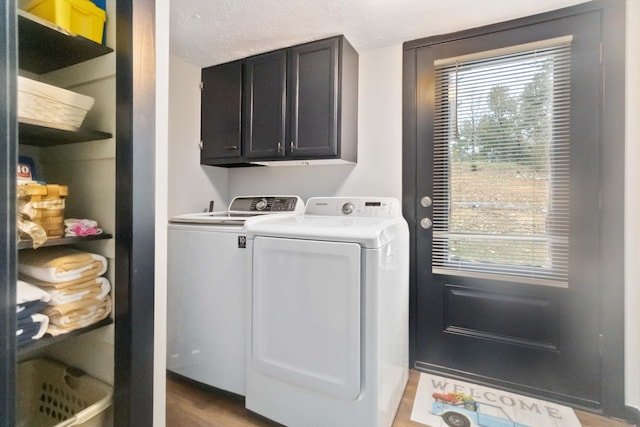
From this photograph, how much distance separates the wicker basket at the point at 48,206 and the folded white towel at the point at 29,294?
0.17 meters

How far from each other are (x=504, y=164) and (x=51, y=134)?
2.17 meters

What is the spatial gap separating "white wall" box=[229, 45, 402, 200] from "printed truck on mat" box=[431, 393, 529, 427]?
123 cm

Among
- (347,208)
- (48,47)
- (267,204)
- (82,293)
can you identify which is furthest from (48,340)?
(347,208)

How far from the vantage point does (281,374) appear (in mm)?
1396

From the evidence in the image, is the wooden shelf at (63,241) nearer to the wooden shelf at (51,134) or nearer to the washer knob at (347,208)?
the wooden shelf at (51,134)

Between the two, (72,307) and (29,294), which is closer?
(29,294)

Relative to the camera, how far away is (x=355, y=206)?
1991 mm

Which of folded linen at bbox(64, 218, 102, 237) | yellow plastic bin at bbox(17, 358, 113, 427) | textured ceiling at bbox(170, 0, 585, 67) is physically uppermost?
textured ceiling at bbox(170, 0, 585, 67)

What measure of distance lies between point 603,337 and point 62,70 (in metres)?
2.88

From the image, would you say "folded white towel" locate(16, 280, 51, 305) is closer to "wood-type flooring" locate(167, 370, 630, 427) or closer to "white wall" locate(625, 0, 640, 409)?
"wood-type flooring" locate(167, 370, 630, 427)

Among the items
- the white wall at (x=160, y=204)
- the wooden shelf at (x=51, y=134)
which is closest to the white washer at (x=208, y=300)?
the white wall at (x=160, y=204)

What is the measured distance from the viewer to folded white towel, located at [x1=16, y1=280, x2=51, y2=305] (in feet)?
3.01

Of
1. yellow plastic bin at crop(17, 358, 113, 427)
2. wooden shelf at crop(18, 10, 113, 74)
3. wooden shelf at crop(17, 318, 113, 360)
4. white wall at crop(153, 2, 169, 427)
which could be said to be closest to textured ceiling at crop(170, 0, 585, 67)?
white wall at crop(153, 2, 169, 427)

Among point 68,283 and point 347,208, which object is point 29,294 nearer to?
point 68,283
